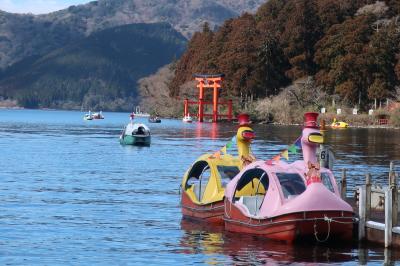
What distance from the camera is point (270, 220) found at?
2492 centimetres

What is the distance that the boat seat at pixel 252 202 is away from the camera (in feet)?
87.2

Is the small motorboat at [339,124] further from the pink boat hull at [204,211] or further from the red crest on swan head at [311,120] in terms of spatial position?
the red crest on swan head at [311,120]

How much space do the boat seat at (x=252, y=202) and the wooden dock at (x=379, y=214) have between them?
2.84 m

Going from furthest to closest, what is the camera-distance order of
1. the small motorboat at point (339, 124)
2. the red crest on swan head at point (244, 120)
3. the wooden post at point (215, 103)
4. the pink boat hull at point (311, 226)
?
the wooden post at point (215, 103), the small motorboat at point (339, 124), the red crest on swan head at point (244, 120), the pink boat hull at point (311, 226)

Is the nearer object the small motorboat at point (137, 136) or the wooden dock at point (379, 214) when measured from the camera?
the wooden dock at point (379, 214)

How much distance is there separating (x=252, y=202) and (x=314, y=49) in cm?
11488

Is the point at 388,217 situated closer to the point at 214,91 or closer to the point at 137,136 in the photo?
the point at 137,136

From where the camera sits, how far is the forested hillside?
396 ft

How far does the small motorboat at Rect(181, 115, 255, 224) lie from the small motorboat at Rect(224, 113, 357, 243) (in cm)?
196

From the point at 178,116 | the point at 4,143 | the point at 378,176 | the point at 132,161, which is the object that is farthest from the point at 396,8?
the point at 378,176

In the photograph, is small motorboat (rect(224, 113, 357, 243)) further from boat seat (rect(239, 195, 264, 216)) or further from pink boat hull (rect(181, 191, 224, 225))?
pink boat hull (rect(181, 191, 224, 225))

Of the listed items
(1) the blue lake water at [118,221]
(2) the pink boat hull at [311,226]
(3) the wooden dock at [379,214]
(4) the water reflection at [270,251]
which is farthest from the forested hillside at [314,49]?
(2) the pink boat hull at [311,226]

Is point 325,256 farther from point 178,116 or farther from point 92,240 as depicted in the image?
point 178,116

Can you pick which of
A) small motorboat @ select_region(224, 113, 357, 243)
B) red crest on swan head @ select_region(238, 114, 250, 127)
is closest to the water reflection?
small motorboat @ select_region(224, 113, 357, 243)
